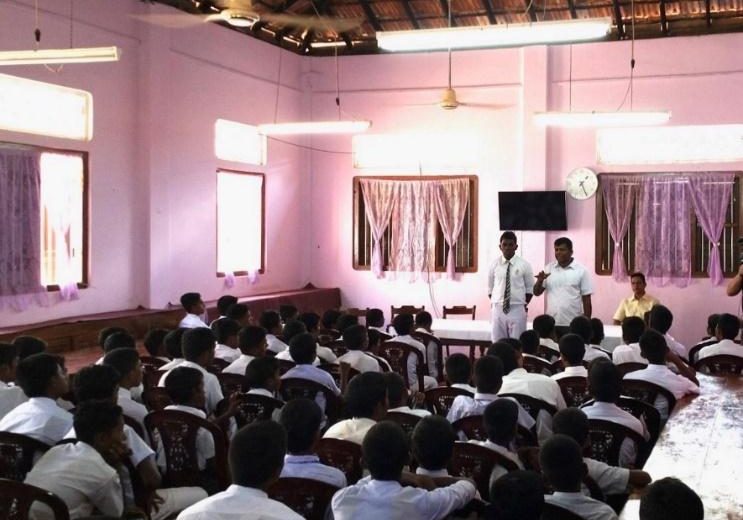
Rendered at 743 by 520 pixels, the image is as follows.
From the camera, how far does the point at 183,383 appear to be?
3873 millimetres

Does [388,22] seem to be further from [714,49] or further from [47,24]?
[47,24]

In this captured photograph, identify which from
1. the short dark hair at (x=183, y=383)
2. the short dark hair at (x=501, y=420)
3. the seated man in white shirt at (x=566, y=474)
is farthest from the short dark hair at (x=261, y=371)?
the seated man in white shirt at (x=566, y=474)

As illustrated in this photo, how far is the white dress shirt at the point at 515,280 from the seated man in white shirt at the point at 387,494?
521 centimetres

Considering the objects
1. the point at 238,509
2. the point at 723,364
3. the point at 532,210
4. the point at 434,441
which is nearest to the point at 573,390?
the point at 723,364

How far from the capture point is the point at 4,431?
346 centimetres

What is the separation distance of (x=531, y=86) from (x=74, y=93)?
5799 millimetres

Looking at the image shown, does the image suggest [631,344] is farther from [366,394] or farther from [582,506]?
[582,506]

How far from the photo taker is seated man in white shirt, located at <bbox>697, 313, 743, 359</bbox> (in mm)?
5871

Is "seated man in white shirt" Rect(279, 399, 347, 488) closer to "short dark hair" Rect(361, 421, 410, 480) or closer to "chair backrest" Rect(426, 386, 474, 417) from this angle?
"short dark hair" Rect(361, 421, 410, 480)

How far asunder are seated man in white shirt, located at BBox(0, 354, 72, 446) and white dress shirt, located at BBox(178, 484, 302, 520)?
53.1 inches

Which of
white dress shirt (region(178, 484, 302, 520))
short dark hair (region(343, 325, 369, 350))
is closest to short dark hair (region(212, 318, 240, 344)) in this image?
short dark hair (region(343, 325, 369, 350))

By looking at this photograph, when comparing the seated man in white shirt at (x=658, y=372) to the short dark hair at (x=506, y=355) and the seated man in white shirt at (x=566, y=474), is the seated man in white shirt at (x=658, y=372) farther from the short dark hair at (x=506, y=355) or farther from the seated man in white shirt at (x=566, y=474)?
the seated man in white shirt at (x=566, y=474)

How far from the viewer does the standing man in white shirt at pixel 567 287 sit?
779cm

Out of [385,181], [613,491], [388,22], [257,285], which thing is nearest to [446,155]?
[385,181]
